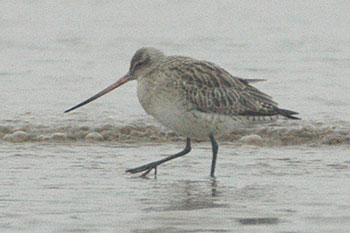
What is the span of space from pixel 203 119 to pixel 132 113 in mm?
3203

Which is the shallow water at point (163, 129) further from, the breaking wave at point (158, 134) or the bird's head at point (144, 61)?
the bird's head at point (144, 61)

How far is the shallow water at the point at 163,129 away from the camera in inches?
262

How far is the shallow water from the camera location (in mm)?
6652

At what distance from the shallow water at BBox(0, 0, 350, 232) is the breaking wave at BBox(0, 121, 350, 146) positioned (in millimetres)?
23

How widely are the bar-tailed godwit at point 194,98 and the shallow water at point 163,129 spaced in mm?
400

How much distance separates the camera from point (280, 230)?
6.05 meters

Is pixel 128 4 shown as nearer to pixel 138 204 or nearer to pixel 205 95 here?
pixel 205 95

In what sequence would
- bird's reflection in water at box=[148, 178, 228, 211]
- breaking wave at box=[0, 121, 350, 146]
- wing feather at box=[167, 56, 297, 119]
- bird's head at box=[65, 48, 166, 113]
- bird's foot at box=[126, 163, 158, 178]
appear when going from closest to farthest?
bird's reflection in water at box=[148, 178, 228, 211]
bird's foot at box=[126, 163, 158, 178]
wing feather at box=[167, 56, 297, 119]
bird's head at box=[65, 48, 166, 113]
breaking wave at box=[0, 121, 350, 146]

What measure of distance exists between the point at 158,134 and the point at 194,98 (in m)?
2.23

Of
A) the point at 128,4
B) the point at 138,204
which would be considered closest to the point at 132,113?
the point at 138,204

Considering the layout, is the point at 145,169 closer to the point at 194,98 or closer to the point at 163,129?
the point at 194,98

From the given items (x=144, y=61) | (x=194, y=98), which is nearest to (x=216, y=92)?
(x=194, y=98)

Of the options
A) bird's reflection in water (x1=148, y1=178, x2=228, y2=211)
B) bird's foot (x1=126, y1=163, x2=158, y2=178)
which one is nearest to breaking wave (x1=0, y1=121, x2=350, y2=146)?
bird's foot (x1=126, y1=163, x2=158, y2=178)

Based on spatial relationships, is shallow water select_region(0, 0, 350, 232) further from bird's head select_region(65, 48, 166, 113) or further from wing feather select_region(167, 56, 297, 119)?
bird's head select_region(65, 48, 166, 113)
